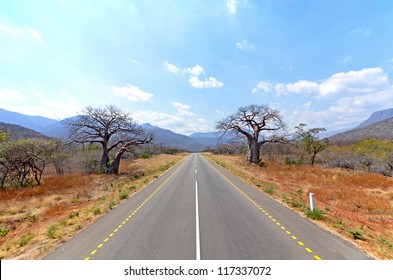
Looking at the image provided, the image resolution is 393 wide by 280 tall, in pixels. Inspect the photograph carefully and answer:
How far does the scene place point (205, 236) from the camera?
703 cm

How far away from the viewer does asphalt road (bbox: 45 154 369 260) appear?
231 inches

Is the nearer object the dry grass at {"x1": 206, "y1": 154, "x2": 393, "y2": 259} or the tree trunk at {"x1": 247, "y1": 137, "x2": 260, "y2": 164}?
the dry grass at {"x1": 206, "y1": 154, "x2": 393, "y2": 259}

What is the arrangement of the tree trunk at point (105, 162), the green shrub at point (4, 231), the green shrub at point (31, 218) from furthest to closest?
the tree trunk at point (105, 162) → the green shrub at point (31, 218) → the green shrub at point (4, 231)

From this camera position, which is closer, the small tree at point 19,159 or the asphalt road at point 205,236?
the asphalt road at point 205,236

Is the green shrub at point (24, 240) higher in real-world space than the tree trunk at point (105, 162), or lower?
lower

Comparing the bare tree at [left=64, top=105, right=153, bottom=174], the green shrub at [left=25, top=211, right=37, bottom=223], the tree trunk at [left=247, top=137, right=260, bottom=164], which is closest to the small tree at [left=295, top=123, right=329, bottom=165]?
the tree trunk at [left=247, top=137, right=260, bottom=164]

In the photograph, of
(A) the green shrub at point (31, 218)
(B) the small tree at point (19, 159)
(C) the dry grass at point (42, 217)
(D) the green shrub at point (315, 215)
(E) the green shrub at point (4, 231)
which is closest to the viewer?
(C) the dry grass at point (42, 217)

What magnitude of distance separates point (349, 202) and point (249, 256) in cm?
1141

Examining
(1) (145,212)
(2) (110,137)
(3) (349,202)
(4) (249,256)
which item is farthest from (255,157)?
(4) (249,256)

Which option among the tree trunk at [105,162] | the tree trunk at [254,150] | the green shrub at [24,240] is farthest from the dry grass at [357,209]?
the tree trunk at [105,162]

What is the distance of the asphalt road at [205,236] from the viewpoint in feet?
19.3

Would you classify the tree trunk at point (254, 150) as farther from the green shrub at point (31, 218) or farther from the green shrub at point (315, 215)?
the green shrub at point (31, 218)

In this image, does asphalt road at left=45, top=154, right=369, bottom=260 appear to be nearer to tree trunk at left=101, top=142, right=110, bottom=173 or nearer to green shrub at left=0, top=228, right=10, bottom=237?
green shrub at left=0, top=228, right=10, bottom=237
